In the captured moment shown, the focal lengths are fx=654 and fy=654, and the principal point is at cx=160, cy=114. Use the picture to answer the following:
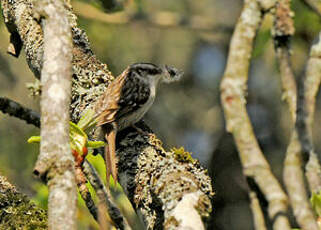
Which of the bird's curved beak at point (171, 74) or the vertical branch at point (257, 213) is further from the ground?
the vertical branch at point (257, 213)

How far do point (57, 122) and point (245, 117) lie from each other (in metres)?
0.61

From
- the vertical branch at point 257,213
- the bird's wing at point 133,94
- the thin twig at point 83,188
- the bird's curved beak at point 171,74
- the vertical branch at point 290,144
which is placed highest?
the vertical branch at point 290,144

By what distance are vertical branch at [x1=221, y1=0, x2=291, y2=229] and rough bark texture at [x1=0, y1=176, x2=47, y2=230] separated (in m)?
1.41

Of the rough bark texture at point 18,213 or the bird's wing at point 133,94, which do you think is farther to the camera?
the bird's wing at point 133,94

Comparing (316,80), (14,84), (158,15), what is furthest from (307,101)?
(14,84)

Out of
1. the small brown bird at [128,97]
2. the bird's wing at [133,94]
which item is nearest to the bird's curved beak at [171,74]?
the small brown bird at [128,97]

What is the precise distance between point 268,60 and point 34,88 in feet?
22.6

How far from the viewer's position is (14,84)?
8.10m

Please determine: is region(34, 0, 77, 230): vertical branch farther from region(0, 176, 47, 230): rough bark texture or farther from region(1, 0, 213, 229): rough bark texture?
region(0, 176, 47, 230): rough bark texture

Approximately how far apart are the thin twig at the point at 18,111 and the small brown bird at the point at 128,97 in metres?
1.58

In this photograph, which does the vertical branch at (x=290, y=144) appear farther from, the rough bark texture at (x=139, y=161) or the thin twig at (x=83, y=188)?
the thin twig at (x=83, y=188)

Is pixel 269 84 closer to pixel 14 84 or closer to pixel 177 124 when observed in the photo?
pixel 177 124

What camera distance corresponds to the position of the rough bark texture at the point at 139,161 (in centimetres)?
283

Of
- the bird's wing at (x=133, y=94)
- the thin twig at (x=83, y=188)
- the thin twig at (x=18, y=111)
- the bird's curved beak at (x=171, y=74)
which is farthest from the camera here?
the bird's curved beak at (x=171, y=74)
